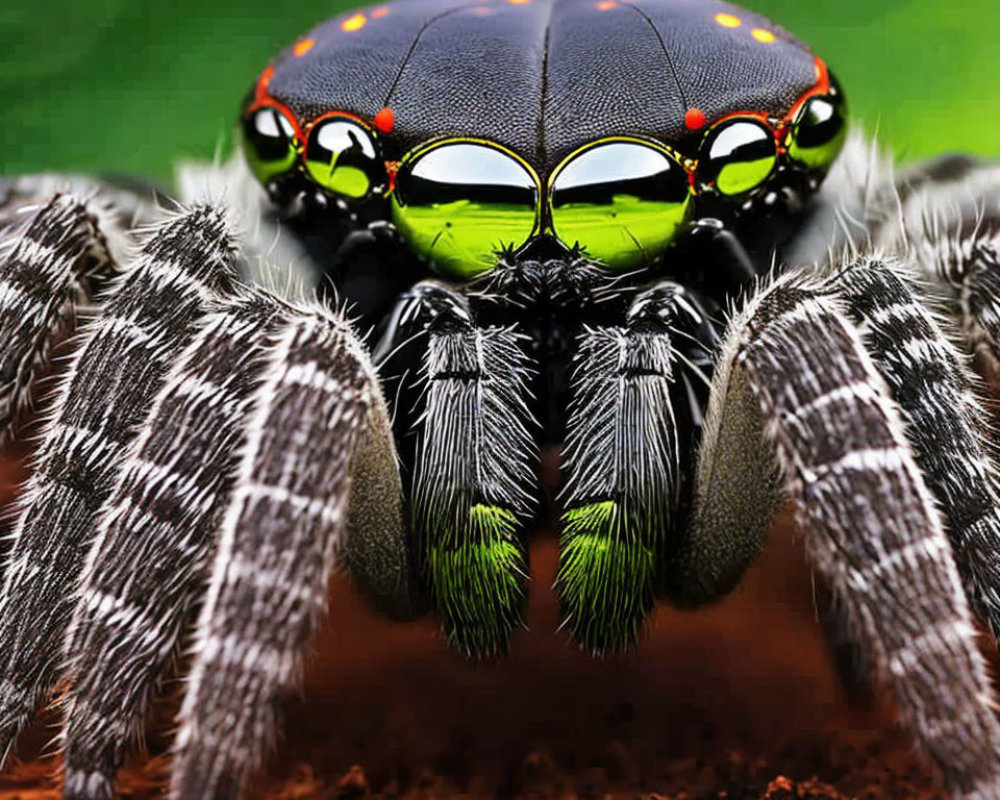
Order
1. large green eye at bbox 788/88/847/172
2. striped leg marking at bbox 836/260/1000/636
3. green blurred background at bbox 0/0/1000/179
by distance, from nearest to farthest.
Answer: striped leg marking at bbox 836/260/1000/636, large green eye at bbox 788/88/847/172, green blurred background at bbox 0/0/1000/179

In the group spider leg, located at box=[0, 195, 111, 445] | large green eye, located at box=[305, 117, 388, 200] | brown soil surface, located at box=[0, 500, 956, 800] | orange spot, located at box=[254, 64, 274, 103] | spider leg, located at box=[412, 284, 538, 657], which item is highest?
orange spot, located at box=[254, 64, 274, 103]

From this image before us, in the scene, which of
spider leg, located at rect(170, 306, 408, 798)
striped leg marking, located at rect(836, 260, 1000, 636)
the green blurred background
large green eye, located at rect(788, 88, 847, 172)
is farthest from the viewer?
the green blurred background

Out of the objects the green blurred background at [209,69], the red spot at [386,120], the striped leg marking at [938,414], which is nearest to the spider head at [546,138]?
the red spot at [386,120]

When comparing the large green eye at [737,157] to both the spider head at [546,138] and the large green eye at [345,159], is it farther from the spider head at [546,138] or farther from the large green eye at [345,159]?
the large green eye at [345,159]

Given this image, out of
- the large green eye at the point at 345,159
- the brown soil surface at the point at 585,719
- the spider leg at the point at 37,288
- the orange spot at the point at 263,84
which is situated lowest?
the brown soil surface at the point at 585,719

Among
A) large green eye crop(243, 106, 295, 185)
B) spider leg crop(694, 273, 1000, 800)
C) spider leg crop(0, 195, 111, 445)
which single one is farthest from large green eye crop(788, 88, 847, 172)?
spider leg crop(0, 195, 111, 445)

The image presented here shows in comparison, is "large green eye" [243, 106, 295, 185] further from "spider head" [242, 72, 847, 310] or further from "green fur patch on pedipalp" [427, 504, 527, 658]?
"green fur patch on pedipalp" [427, 504, 527, 658]

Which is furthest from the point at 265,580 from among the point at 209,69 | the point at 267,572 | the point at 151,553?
the point at 209,69

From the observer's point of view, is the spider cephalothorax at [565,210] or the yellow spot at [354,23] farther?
the yellow spot at [354,23]
